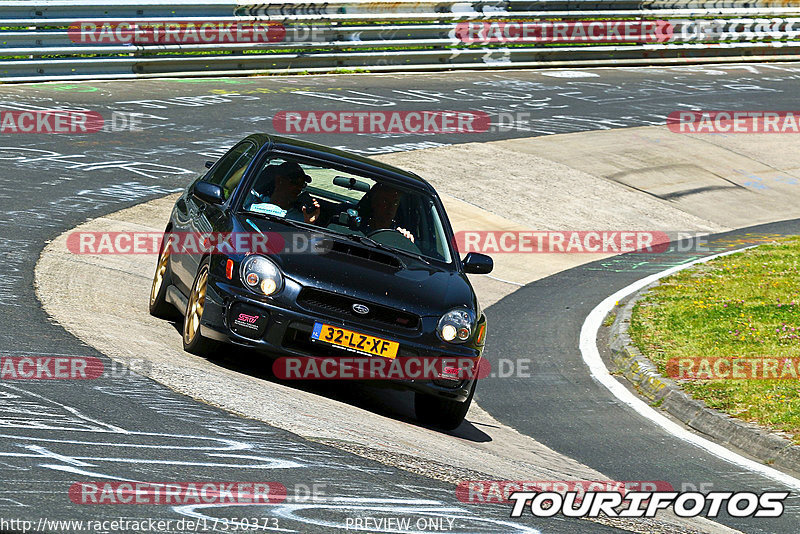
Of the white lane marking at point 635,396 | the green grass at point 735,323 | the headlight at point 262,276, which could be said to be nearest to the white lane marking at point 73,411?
the headlight at point 262,276

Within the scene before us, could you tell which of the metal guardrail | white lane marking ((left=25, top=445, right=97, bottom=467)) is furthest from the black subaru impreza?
the metal guardrail

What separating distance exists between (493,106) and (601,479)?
15.6 m

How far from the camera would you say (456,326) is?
7727 millimetres

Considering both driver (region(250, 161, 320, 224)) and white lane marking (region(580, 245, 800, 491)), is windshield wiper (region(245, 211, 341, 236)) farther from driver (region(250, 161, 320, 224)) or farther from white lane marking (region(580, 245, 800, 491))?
white lane marking (region(580, 245, 800, 491))

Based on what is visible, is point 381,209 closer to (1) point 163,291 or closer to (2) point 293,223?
(2) point 293,223

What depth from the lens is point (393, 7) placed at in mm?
24109

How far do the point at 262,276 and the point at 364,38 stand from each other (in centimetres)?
1686

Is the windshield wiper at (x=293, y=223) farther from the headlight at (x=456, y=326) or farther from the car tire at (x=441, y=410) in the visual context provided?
the car tire at (x=441, y=410)

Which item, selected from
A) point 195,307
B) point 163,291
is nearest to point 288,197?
point 195,307

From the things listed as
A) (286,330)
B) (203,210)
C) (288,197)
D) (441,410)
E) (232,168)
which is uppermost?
(232,168)

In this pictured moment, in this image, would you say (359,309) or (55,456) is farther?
(359,309)

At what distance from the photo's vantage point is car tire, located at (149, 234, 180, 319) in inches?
360

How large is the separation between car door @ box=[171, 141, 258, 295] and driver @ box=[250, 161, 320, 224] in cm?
27

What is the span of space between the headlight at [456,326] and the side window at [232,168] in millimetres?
2043
